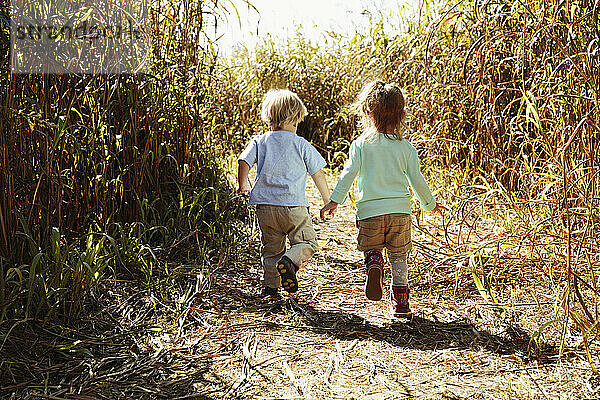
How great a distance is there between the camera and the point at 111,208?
3193 millimetres

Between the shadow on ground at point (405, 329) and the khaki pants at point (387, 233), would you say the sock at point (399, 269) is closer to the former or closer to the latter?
the khaki pants at point (387, 233)

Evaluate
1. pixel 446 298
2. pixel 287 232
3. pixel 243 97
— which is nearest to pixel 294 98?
pixel 287 232

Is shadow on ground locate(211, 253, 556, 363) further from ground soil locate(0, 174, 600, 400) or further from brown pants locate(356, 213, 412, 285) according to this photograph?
brown pants locate(356, 213, 412, 285)

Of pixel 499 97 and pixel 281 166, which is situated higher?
pixel 499 97

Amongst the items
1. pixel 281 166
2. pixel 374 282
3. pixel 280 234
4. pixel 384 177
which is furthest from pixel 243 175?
pixel 374 282

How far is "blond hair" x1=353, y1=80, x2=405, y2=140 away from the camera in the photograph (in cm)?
282

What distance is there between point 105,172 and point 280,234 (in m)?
0.91

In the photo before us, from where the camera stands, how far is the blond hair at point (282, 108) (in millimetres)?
3039

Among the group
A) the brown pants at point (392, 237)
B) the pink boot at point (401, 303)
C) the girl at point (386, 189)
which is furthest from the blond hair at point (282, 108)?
the pink boot at point (401, 303)

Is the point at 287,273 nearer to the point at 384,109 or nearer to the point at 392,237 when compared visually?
the point at 392,237

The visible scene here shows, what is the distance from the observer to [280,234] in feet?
10.0

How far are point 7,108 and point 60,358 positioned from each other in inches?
37.1

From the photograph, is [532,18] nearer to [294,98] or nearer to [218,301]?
[294,98]

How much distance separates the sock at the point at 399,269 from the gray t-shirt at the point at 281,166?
0.52m
